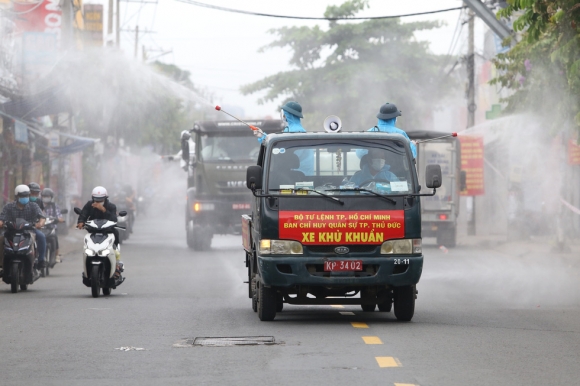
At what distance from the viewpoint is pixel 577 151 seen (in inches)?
1220

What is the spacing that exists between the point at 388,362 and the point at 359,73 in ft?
150

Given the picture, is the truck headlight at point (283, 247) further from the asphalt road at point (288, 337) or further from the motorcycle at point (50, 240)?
the motorcycle at point (50, 240)

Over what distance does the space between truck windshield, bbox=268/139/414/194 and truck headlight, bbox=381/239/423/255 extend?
1.74ft

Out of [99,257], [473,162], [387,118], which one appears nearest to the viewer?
[387,118]

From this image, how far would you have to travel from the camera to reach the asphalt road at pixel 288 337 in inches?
313

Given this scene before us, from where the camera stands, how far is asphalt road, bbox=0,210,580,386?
7.95m

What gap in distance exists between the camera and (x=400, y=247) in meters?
11.0

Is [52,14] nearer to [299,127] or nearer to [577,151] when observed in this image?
[577,151]

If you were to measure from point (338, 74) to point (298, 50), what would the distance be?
9.93 ft

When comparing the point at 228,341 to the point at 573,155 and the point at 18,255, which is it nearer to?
the point at 18,255

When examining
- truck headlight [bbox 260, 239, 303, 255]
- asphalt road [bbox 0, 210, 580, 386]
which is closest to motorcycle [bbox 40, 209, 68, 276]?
asphalt road [bbox 0, 210, 580, 386]

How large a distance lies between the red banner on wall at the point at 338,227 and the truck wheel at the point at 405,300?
0.70m

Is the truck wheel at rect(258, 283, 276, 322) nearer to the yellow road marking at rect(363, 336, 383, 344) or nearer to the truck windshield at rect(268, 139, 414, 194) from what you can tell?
the truck windshield at rect(268, 139, 414, 194)

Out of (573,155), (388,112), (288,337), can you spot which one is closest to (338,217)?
(288,337)
